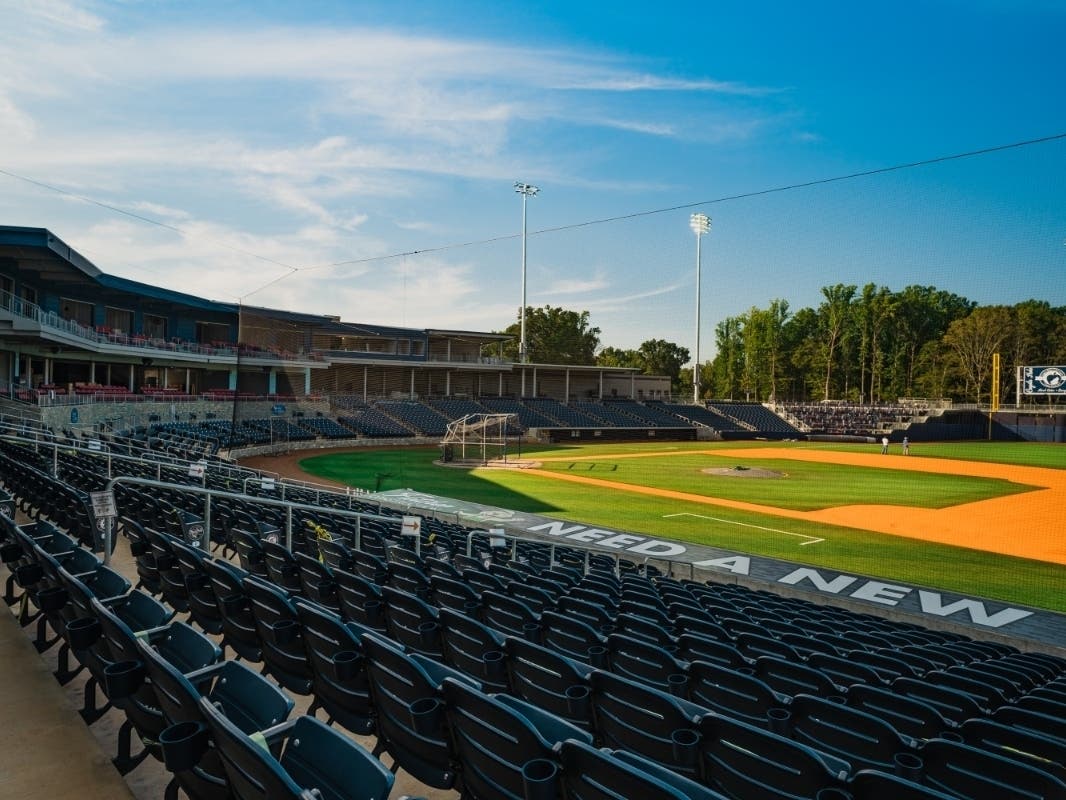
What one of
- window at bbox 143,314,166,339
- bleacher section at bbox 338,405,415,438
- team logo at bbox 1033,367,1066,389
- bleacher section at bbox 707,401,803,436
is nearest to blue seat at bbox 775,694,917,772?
bleacher section at bbox 338,405,415,438

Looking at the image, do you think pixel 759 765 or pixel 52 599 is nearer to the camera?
pixel 759 765

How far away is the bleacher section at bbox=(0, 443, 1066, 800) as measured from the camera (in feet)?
8.16

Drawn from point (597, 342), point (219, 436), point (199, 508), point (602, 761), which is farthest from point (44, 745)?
point (597, 342)

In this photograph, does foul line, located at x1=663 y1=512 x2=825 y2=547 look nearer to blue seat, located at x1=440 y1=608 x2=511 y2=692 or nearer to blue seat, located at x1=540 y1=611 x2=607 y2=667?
blue seat, located at x1=540 y1=611 x2=607 y2=667

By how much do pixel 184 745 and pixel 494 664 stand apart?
78.2 inches

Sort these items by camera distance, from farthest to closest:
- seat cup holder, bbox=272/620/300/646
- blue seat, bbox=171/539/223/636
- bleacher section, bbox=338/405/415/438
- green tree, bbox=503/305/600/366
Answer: green tree, bbox=503/305/600/366 → bleacher section, bbox=338/405/415/438 → blue seat, bbox=171/539/223/636 → seat cup holder, bbox=272/620/300/646

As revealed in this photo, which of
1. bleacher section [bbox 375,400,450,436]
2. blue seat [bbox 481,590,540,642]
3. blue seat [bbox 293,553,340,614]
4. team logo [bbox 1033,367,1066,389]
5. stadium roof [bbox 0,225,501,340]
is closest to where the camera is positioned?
blue seat [bbox 481,590,540,642]

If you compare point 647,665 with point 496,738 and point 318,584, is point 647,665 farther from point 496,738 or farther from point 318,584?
point 318,584

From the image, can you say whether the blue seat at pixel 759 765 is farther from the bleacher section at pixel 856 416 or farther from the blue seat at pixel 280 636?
the bleacher section at pixel 856 416

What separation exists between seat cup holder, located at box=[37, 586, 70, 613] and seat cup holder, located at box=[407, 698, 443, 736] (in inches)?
120

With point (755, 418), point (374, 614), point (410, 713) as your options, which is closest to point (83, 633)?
point (374, 614)

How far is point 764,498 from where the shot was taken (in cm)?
2828

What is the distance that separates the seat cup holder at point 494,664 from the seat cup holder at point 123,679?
1.90 meters

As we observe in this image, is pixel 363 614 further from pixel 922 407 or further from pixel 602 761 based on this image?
pixel 922 407
